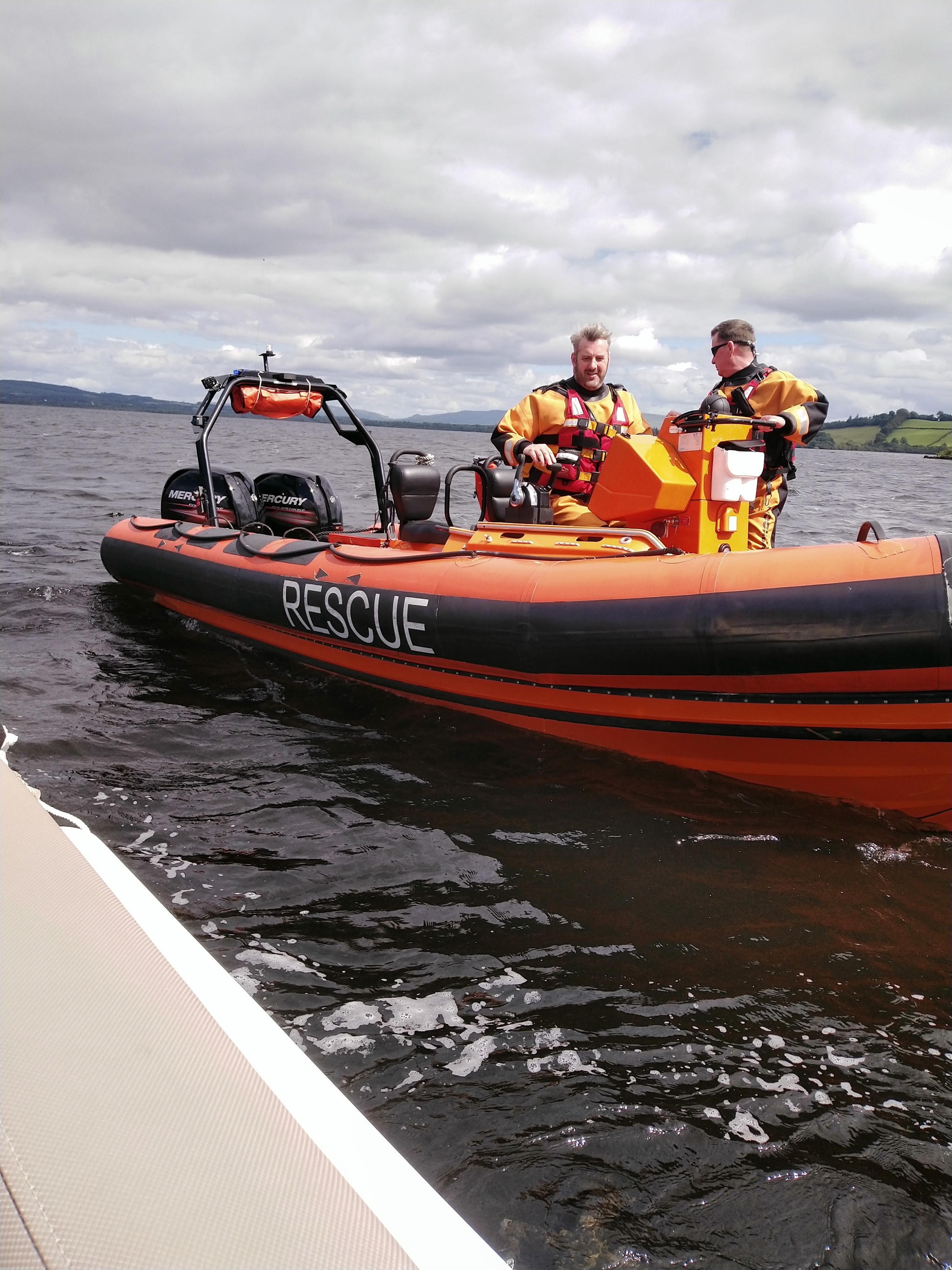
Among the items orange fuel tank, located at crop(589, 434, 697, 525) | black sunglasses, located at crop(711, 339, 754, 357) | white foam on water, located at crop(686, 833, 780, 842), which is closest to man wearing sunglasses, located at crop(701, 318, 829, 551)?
black sunglasses, located at crop(711, 339, 754, 357)

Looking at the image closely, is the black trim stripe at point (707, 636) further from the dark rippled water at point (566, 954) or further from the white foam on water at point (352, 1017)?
the white foam on water at point (352, 1017)

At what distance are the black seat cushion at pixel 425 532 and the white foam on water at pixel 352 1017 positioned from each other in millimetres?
3188

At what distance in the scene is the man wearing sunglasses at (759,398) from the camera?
4.87 m

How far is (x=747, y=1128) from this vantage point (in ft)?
6.30

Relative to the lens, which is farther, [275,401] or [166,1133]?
[275,401]

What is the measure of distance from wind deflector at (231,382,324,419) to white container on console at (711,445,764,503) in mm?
3557

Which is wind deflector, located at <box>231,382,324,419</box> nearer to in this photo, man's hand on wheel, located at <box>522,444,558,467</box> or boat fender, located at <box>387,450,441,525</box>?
boat fender, located at <box>387,450,441,525</box>

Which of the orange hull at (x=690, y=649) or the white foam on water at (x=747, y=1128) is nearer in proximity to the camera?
the white foam on water at (x=747, y=1128)

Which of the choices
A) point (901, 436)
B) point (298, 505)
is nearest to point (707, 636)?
point (298, 505)

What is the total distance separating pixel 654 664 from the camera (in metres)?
3.58

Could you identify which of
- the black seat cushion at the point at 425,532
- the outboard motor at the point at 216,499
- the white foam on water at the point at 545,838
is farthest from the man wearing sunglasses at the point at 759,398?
the outboard motor at the point at 216,499

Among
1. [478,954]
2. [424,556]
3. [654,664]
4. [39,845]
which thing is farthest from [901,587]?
[39,845]

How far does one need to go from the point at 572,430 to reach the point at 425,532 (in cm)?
110

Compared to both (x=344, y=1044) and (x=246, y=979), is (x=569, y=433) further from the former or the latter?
(x=344, y=1044)
